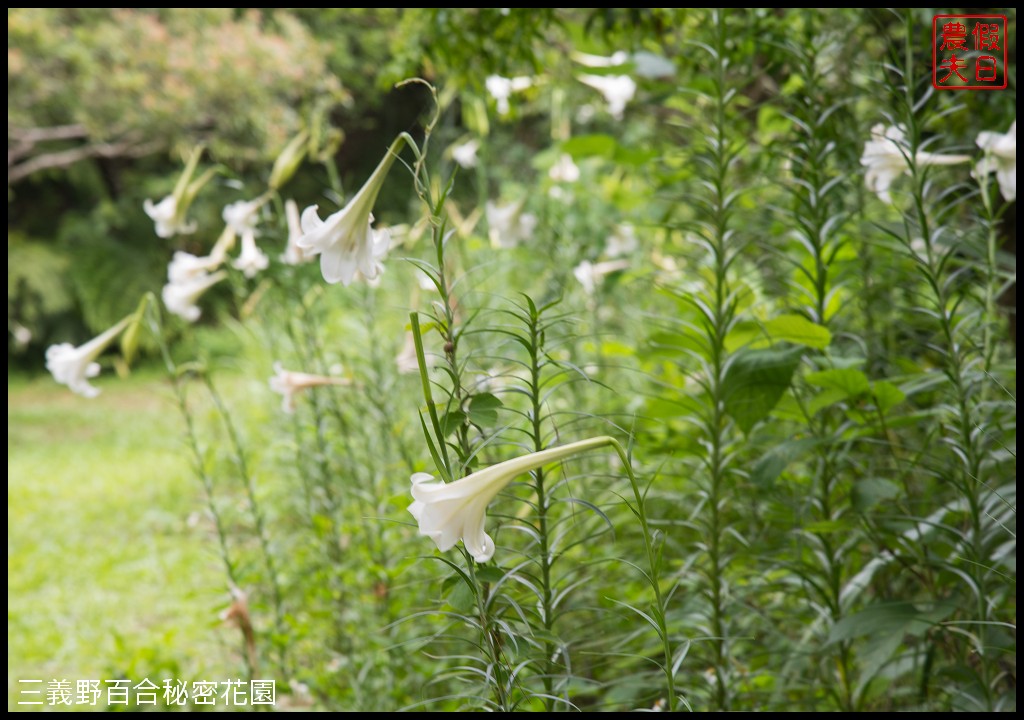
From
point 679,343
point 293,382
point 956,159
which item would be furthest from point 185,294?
point 956,159

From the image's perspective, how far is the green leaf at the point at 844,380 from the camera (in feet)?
3.76

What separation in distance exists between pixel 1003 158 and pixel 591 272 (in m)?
1.62

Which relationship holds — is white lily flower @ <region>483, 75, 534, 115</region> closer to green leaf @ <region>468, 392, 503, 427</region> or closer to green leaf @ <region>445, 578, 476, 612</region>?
green leaf @ <region>468, 392, 503, 427</region>

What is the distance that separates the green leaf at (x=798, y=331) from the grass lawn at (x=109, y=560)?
1056mm

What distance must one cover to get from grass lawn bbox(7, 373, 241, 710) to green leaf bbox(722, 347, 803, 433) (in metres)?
1.00

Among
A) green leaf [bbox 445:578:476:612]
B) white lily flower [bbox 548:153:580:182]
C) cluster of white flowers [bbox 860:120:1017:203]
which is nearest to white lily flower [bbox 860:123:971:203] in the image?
cluster of white flowers [bbox 860:120:1017:203]

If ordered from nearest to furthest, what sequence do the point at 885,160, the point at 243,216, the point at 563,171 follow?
the point at 885,160 < the point at 243,216 < the point at 563,171

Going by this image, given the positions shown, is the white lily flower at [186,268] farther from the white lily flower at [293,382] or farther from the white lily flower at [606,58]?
the white lily flower at [606,58]

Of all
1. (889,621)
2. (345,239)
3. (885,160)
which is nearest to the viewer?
(345,239)

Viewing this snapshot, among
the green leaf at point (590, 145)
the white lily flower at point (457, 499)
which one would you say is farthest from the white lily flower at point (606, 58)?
the white lily flower at point (457, 499)

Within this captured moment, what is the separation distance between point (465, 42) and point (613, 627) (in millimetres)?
1393

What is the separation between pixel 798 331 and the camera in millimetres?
1190

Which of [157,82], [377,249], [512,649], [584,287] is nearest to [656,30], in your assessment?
[584,287]

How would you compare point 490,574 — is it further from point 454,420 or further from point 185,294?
point 185,294
